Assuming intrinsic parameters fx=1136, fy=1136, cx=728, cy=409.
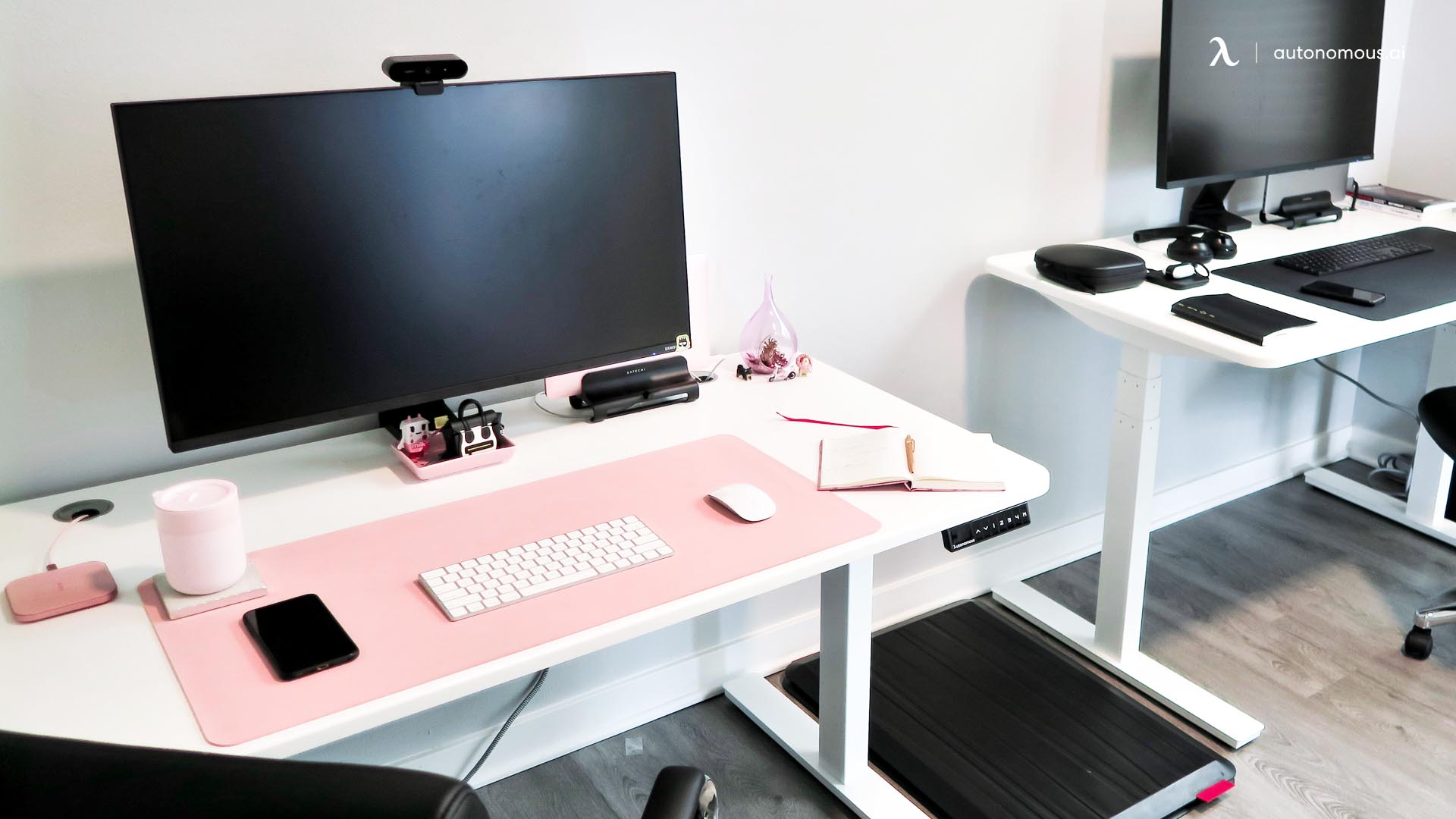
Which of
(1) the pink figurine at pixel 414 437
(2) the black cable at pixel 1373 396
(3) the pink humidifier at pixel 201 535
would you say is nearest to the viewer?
(3) the pink humidifier at pixel 201 535

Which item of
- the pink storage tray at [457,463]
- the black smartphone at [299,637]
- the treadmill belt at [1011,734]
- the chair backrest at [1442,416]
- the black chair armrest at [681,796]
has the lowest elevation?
the treadmill belt at [1011,734]

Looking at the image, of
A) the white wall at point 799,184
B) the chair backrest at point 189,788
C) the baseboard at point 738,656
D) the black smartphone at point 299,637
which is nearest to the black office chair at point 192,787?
the chair backrest at point 189,788

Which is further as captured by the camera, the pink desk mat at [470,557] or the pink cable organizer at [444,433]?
the pink cable organizer at [444,433]

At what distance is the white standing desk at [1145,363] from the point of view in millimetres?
1954

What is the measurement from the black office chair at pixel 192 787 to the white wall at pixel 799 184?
41.9 inches

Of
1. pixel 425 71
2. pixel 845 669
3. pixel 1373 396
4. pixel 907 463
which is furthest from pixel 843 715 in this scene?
pixel 1373 396

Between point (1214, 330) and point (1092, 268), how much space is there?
0.88 ft

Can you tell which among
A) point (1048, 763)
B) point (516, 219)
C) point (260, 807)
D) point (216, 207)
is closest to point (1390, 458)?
point (1048, 763)

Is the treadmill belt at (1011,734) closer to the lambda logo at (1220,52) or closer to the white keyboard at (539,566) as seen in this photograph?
the white keyboard at (539,566)

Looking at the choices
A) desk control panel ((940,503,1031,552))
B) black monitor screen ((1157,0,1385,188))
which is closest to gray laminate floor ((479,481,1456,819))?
desk control panel ((940,503,1031,552))

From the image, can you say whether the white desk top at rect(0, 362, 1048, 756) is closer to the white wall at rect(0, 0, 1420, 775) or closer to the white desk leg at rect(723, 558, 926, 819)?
the white wall at rect(0, 0, 1420, 775)

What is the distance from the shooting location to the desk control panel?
1646mm

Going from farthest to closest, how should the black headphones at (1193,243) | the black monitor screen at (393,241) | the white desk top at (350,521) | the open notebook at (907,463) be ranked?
the black headphones at (1193,243) < the open notebook at (907,463) < the black monitor screen at (393,241) < the white desk top at (350,521)

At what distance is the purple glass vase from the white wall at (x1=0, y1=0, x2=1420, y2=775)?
0.49 ft
